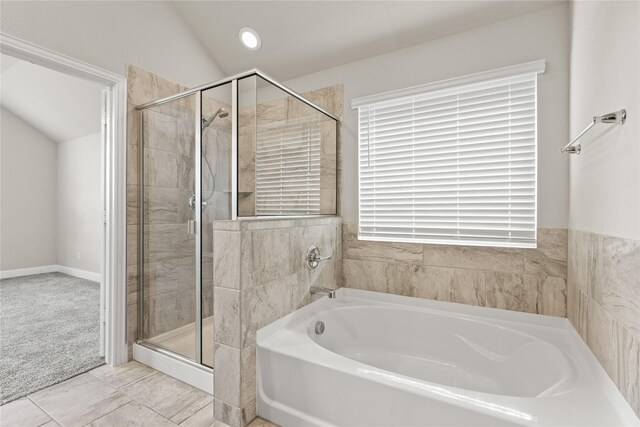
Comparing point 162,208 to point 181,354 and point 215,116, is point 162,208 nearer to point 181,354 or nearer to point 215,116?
point 215,116

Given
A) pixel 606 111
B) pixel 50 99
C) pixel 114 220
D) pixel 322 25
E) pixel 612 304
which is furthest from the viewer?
pixel 50 99

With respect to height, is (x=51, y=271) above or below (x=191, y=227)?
below

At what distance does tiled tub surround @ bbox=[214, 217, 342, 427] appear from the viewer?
147 centimetres

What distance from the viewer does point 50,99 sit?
3.79 m

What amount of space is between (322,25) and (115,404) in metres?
2.77

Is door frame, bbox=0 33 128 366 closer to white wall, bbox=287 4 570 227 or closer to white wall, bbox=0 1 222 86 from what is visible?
white wall, bbox=0 1 222 86

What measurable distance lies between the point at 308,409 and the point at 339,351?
0.64 metres

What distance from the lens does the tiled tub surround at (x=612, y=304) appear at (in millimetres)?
907

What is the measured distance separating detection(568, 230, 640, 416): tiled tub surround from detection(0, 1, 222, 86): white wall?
2.87 m

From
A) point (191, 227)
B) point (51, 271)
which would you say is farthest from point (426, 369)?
point (51, 271)

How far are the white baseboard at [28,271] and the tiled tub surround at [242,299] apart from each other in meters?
4.95

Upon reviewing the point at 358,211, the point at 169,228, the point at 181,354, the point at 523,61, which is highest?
the point at 523,61

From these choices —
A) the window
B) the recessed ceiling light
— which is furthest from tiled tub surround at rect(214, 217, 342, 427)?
the recessed ceiling light

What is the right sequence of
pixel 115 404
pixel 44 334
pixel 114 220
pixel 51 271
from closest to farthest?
1. pixel 115 404
2. pixel 114 220
3. pixel 44 334
4. pixel 51 271
